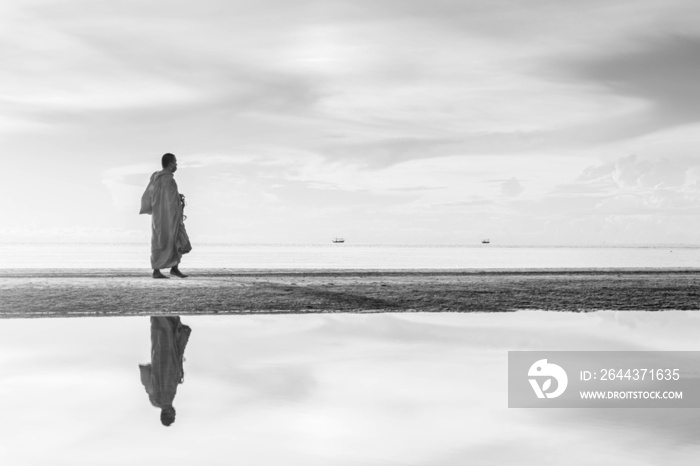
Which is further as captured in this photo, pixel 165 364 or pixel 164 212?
pixel 164 212

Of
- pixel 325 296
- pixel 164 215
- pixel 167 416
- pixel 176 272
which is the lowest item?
pixel 167 416

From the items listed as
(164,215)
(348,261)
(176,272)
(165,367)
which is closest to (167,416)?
(165,367)

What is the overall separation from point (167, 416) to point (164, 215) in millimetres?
14833

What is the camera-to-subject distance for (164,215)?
65.6ft

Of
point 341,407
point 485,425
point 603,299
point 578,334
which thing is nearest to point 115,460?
point 341,407

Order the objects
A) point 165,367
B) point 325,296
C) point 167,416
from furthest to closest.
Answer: point 325,296 → point 165,367 → point 167,416

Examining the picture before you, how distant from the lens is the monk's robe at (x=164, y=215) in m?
20.0

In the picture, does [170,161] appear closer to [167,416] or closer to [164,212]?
[164,212]

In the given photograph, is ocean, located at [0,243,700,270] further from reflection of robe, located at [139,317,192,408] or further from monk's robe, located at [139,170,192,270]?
reflection of robe, located at [139,317,192,408]

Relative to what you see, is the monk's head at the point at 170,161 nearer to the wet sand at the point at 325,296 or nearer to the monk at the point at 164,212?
the monk at the point at 164,212

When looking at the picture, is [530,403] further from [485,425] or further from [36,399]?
[36,399]

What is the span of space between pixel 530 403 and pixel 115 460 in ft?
10.9

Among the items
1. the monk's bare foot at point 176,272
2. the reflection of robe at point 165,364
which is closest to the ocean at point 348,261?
the monk's bare foot at point 176,272

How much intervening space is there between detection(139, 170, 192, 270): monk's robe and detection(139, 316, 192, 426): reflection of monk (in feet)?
27.7
